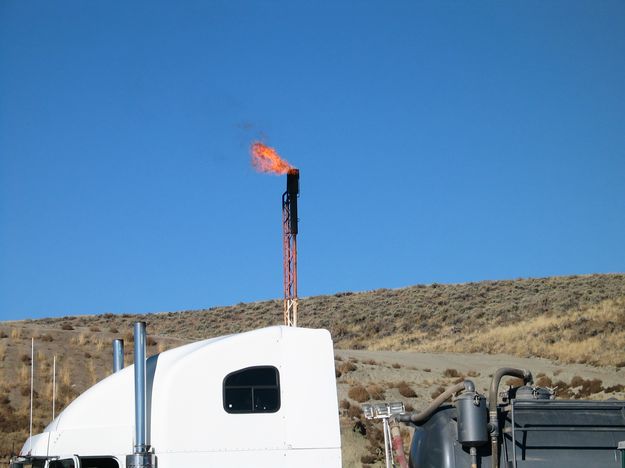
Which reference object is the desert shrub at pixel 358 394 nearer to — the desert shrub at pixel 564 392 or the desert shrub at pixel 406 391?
the desert shrub at pixel 406 391

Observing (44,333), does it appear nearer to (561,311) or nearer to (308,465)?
(308,465)

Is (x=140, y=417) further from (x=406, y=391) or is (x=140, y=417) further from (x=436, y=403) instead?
(x=406, y=391)

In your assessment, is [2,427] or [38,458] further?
[2,427]

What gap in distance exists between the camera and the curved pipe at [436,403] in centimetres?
895

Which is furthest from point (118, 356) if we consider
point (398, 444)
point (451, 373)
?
point (451, 373)

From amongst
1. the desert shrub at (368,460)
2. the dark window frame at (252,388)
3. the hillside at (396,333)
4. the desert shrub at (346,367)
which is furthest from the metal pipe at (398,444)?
the desert shrub at (346,367)

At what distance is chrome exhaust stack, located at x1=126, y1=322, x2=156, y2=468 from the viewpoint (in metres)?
8.62

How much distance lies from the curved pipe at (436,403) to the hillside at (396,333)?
28.1 ft

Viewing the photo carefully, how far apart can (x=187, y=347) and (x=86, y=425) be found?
4.42 feet

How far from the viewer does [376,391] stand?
3056cm

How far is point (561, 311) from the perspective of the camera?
6306 cm

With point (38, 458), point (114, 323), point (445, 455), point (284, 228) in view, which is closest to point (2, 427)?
point (284, 228)

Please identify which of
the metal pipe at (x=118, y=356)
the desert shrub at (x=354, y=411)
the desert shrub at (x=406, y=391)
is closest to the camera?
the metal pipe at (x=118, y=356)

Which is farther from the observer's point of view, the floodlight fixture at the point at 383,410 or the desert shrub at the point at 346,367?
the desert shrub at the point at 346,367
